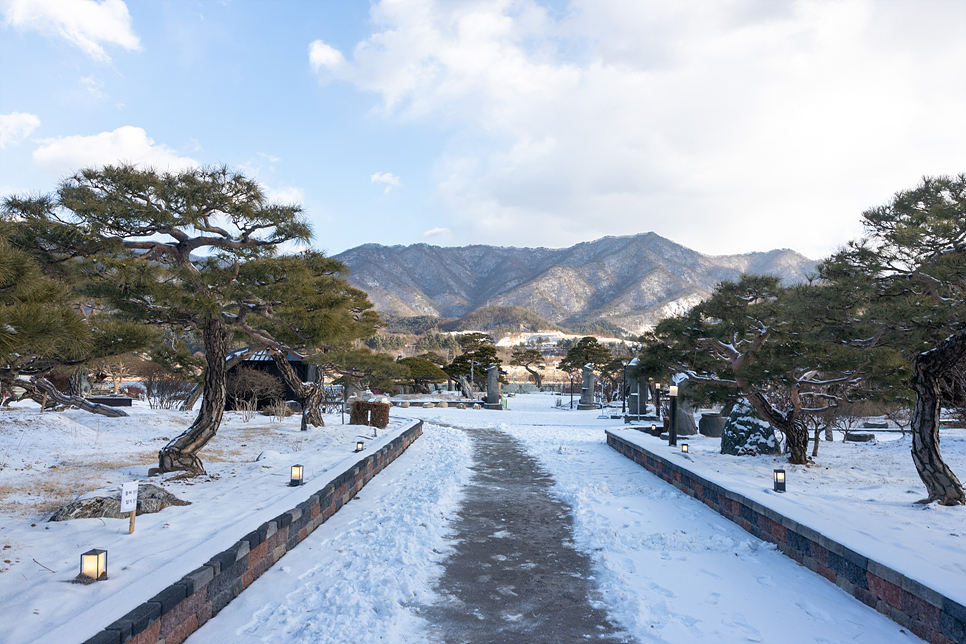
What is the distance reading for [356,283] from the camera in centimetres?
14212

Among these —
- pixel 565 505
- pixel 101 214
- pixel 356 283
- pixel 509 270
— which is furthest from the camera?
pixel 509 270

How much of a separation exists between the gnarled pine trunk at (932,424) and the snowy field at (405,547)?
0.98 ft

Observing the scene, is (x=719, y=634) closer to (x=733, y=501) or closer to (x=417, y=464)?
(x=733, y=501)

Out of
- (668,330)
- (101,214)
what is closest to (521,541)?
(101,214)

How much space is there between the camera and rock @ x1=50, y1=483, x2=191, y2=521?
4.65m

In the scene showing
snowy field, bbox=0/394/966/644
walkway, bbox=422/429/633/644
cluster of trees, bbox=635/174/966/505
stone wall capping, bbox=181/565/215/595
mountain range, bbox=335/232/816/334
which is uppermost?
mountain range, bbox=335/232/816/334

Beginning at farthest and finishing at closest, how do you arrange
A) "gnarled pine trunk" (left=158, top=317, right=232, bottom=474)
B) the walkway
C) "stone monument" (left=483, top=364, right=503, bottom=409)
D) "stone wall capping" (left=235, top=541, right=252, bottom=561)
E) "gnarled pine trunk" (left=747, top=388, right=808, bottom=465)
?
1. "stone monument" (left=483, top=364, right=503, bottom=409)
2. "gnarled pine trunk" (left=747, top=388, right=808, bottom=465)
3. "gnarled pine trunk" (left=158, top=317, right=232, bottom=474)
4. "stone wall capping" (left=235, top=541, right=252, bottom=561)
5. the walkway

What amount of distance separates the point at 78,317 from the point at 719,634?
4549 mm

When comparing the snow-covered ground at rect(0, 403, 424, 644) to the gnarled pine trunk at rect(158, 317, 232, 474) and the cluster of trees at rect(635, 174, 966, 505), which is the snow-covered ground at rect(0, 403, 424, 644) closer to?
the gnarled pine trunk at rect(158, 317, 232, 474)

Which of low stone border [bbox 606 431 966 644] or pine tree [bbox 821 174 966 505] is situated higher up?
pine tree [bbox 821 174 966 505]

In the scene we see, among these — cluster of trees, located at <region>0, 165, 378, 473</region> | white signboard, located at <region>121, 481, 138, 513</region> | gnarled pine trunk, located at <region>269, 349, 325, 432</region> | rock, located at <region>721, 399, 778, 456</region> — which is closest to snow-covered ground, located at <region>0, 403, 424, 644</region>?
white signboard, located at <region>121, 481, 138, 513</region>

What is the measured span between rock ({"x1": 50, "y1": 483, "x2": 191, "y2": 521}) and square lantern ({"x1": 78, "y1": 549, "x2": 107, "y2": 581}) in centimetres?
164

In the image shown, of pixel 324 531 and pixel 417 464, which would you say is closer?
pixel 324 531

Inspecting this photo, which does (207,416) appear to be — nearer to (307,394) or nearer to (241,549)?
(241,549)
